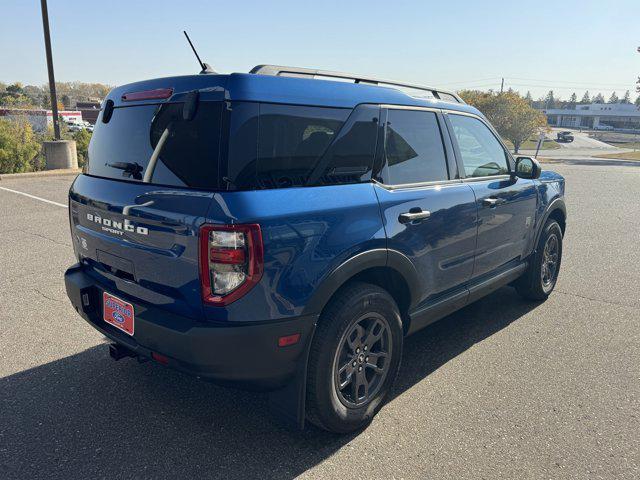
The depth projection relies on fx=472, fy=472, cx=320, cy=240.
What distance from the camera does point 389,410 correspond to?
293cm

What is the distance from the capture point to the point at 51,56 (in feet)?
49.8

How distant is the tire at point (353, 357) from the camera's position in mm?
2420

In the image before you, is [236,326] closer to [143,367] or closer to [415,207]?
[415,207]

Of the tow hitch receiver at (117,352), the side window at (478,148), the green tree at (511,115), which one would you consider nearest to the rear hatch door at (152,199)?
the tow hitch receiver at (117,352)

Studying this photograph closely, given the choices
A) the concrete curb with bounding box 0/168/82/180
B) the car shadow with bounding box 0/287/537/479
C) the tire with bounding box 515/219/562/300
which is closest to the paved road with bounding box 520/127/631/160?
the concrete curb with bounding box 0/168/82/180

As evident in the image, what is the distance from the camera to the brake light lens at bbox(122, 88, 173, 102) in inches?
94.3

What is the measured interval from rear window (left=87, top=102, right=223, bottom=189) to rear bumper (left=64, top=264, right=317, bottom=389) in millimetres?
655

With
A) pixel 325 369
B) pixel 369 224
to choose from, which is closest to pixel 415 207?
pixel 369 224

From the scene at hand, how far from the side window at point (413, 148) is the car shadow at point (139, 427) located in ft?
4.63

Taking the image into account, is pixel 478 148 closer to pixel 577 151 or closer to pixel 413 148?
pixel 413 148

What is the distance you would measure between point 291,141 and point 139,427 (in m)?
1.81

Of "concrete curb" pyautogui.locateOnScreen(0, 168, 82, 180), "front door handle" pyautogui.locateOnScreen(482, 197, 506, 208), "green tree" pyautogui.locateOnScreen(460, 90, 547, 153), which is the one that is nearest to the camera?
"front door handle" pyautogui.locateOnScreen(482, 197, 506, 208)

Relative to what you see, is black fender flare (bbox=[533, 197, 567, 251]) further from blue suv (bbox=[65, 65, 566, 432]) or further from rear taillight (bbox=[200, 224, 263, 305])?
rear taillight (bbox=[200, 224, 263, 305])

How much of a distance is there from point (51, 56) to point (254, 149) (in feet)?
53.8
